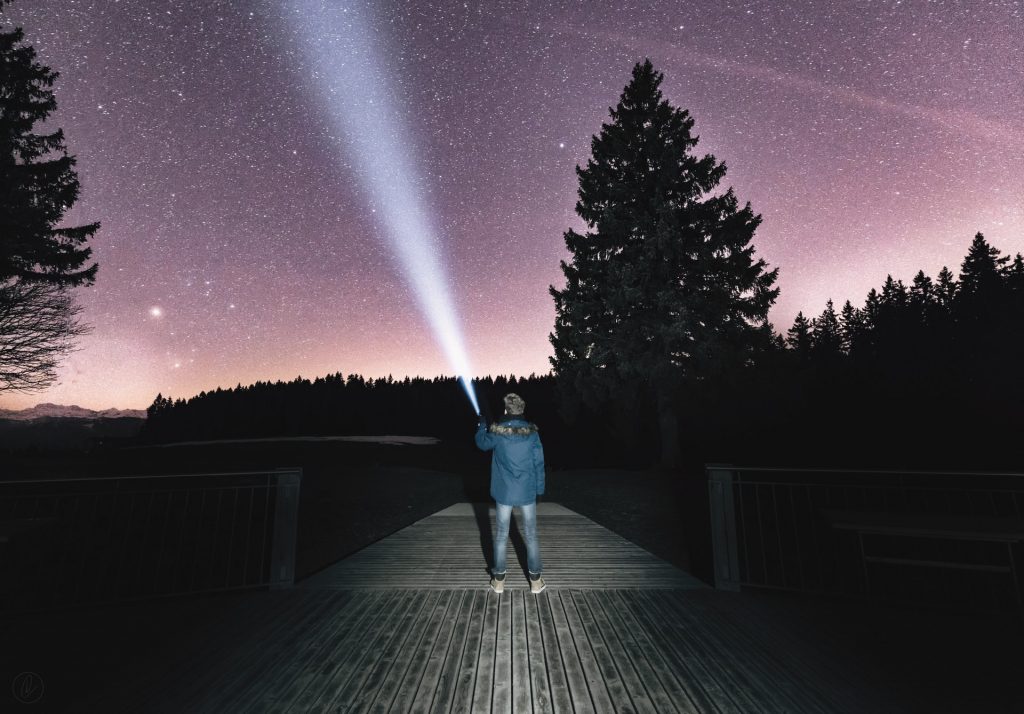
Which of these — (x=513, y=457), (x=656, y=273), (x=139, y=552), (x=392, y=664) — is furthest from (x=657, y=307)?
(x=139, y=552)

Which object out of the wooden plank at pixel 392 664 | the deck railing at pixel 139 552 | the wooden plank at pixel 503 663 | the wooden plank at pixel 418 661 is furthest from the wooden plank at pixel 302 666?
the wooden plank at pixel 503 663

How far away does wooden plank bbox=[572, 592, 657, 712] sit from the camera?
3433mm

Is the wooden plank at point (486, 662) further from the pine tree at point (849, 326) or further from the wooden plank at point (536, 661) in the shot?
the pine tree at point (849, 326)

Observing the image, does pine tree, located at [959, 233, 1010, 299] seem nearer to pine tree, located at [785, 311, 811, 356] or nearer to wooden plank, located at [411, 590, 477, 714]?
pine tree, located at [785, 311, 811, 356]

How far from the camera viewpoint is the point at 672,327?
57.7ft

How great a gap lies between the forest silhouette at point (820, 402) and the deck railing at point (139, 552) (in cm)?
1478

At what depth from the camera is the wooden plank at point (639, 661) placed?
135 inches

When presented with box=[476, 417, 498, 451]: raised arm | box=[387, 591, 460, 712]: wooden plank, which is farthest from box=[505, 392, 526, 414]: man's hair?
box=[387, 591, 460, 712]: wooden plank

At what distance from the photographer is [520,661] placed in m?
3.96

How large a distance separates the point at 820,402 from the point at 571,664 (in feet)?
91.1

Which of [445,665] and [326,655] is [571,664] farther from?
[326,655]

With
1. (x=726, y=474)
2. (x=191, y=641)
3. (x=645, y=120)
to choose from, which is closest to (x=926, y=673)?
(x=726, y=474)

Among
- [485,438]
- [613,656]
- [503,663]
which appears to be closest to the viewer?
[503,663]

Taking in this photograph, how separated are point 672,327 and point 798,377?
17562mm
